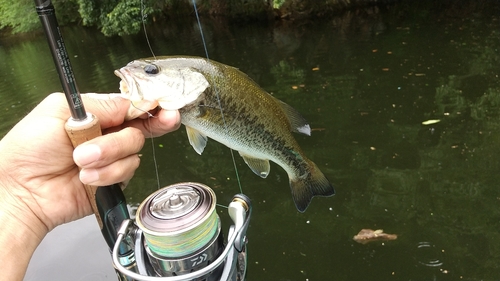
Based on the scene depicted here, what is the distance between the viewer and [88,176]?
61.9 inches

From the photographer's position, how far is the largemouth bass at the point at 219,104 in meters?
1.84

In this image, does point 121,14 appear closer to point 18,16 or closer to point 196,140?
point 196,140

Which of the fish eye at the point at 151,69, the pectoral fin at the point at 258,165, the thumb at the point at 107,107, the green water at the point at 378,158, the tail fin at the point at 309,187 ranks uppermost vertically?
the fish eye at the point at 151,69

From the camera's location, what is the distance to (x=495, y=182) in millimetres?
4711

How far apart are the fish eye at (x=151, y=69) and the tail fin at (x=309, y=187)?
1.15 meters

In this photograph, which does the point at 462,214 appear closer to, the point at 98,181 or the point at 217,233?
the point at 217,233

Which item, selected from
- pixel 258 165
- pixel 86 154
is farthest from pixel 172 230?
pixel 258 165

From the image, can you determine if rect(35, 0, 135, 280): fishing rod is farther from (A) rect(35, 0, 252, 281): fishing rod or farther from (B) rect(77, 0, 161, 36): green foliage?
(B) rect(77, 0, 161, 36): green foliage

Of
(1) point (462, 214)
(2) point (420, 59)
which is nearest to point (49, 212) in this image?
(1) point (462, 214)

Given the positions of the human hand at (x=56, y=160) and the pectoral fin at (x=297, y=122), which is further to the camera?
the pectoral fin at (x=297, y=122)

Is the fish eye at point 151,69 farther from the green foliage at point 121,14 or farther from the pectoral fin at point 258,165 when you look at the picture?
the green foliage at point 121,14

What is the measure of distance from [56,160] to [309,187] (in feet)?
4.83

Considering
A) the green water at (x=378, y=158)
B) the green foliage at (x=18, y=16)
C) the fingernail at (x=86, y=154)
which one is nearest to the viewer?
the fingernail at (x=86, y=154)

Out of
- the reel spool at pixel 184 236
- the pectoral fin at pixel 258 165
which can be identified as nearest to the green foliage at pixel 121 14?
the pectoral fin at pixel 258 165
